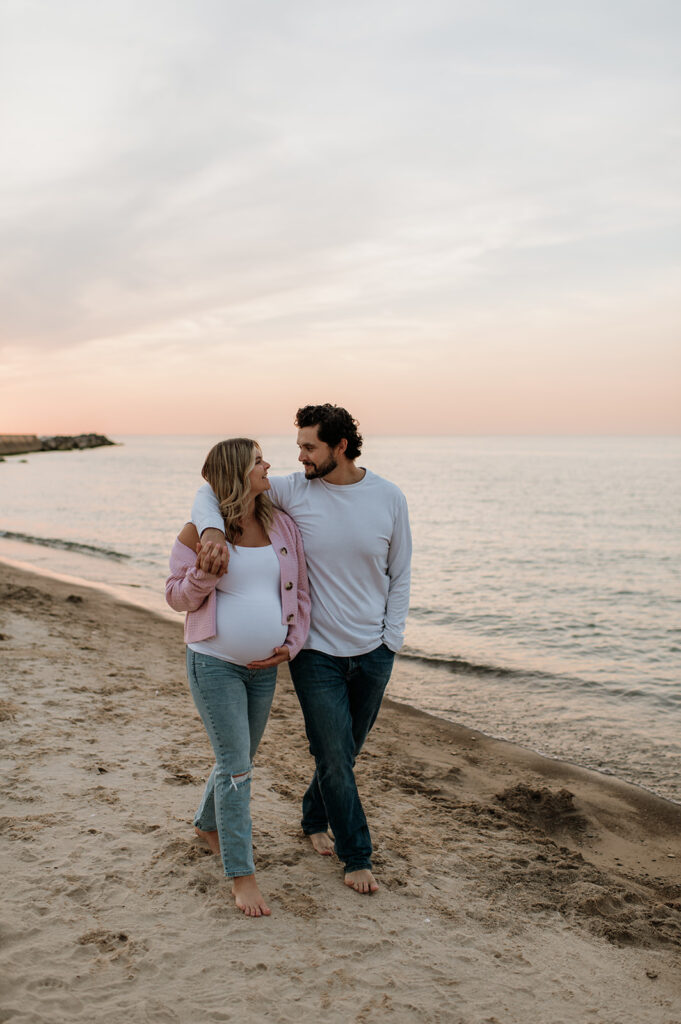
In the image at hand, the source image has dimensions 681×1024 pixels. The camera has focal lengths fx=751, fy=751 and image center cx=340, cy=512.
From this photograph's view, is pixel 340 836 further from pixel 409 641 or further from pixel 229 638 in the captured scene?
pixel 409 641

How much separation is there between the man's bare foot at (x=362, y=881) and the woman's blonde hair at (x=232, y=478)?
73.4 inches

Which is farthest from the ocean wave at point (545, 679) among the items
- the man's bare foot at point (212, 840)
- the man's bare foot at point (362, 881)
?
the man's bare foot at point (212, 840)

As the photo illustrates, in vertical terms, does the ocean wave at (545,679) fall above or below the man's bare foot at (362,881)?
below

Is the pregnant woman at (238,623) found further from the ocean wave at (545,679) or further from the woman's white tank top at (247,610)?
the ocean wave at (545,679)

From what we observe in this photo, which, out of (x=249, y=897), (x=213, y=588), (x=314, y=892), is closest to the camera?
(x=213, y=588)

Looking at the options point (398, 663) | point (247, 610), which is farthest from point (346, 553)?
point (398, 663)

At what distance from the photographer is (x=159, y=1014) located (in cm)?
286

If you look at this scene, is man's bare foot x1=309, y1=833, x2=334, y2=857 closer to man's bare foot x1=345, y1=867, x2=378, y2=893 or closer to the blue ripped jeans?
man's bare foot x1=345, y1=867, x2=378, y2=893

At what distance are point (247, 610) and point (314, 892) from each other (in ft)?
5.07

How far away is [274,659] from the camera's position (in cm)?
351

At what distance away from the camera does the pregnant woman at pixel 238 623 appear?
135 inches

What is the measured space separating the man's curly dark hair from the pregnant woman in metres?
0.32

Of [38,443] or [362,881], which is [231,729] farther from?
[38,443]

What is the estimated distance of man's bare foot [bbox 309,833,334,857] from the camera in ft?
13.8
